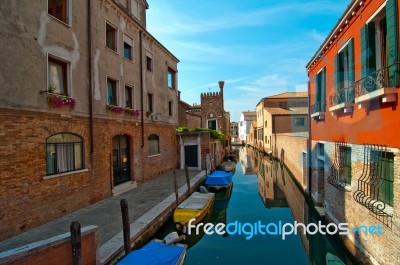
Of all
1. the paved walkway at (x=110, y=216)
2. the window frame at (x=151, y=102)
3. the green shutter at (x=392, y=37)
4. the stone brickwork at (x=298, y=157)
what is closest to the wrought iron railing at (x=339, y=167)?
the green shutter at (x=392, y=37)

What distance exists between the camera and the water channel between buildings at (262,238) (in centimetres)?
736

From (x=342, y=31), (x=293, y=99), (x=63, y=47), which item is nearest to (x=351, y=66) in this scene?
(x=342, y=31)

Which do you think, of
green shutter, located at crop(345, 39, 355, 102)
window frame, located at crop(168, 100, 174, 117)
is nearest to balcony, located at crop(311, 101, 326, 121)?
green shutter, located at crop(345, 39, 355, 102)

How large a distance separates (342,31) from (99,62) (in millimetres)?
8671

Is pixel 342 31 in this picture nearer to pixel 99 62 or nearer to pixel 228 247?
pixel 228 247

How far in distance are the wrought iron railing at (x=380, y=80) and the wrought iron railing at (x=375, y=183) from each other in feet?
4.05

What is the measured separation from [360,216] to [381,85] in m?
3.29

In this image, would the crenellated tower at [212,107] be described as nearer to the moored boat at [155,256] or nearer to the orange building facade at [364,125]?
the orange building facade at [364,125]

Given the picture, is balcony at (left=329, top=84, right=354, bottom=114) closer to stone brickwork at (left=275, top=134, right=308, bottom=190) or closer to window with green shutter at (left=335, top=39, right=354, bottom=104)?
window with green shutter at (left=335, top=39, right=354, bottom=104)

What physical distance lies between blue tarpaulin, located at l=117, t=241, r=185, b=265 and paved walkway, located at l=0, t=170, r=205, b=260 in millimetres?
697

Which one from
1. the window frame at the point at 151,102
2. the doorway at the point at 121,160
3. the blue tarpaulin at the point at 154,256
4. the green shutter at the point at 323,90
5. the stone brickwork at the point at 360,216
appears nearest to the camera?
the stone brickwork at the point at 360,216

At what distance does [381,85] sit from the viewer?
4941 millimetres

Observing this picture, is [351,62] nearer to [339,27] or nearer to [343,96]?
[343,96]

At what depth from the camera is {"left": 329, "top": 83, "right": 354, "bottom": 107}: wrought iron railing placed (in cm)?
663
